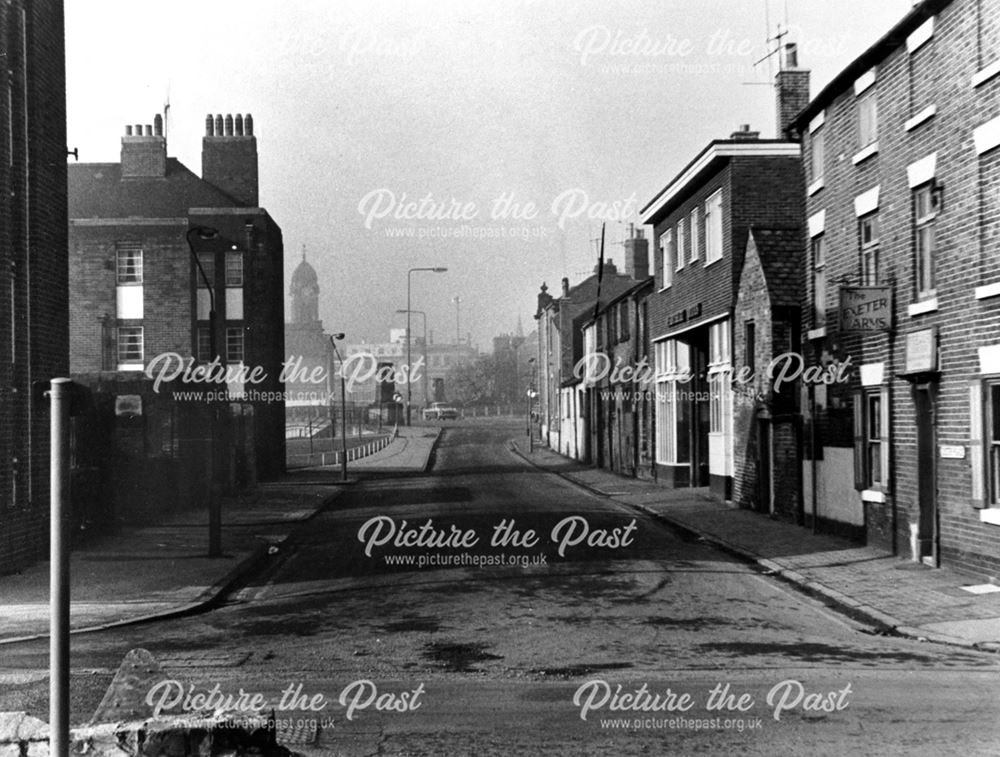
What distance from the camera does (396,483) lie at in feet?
121

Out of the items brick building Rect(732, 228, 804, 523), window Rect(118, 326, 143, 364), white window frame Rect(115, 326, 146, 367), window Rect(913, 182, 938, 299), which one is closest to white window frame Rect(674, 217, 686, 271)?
brick building Rect(732, 228, 804, 523)

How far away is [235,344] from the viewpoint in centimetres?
3681

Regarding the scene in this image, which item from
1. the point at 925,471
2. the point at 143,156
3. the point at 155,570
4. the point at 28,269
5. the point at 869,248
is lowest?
the point at 155,570

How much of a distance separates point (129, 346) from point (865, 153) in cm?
2644

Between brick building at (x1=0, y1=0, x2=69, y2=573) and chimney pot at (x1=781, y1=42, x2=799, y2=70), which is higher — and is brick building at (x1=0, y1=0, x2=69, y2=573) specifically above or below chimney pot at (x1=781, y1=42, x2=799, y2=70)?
below

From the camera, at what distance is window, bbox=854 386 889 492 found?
55.0ft

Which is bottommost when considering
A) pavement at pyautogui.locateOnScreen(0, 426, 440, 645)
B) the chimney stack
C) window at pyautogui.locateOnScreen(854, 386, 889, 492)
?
pavement at pyautogui.locateOnScreen(0, 426, 440, 645)

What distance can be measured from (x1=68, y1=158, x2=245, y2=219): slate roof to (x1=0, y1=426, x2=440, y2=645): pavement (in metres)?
13.4

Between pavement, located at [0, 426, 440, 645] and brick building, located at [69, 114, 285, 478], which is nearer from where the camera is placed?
pavement, located at [0, 426, 440, 645]

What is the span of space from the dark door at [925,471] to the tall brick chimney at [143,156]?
101 ft

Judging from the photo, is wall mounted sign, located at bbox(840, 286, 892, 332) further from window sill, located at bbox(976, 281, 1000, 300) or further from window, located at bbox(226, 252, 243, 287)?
window, located at bbox(226, 252, 243, 287)

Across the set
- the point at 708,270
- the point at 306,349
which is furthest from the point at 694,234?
the point at 306,349

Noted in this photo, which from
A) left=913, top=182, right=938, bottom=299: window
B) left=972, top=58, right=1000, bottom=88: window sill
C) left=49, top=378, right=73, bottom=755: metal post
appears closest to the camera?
left=49, top=378, right=73, bottom=755: metal post

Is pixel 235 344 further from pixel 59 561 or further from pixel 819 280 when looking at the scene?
pixel 59 561
